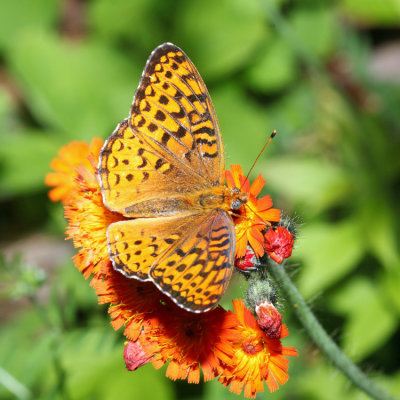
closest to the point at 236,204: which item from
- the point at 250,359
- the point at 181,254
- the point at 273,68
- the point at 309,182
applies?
the point at 181,254

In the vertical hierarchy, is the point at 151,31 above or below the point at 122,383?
above

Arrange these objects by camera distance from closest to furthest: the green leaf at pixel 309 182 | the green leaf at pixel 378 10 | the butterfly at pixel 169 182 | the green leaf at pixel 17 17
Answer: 1. the butterfly at pixel 169 182
2. the green leaf at pixel 309 182
3. the green leaf at pixel 378 10
4. the green leaf at pixel 17 17

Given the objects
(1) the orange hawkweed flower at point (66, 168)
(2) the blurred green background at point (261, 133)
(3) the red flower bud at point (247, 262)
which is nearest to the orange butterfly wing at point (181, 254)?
(3) the red flower bud at point (247, 262)

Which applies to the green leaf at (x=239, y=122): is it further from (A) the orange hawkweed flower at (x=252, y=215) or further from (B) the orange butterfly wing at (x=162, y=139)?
(A) the orange hawkweed flower at (x=252, y=215)

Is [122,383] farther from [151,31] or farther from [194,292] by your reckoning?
[151,31]

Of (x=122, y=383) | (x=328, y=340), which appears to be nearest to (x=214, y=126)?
(x=328, y=340)

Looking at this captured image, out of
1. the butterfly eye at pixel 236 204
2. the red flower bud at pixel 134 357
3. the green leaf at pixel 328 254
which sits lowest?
the green leaf at pixel 328 254
